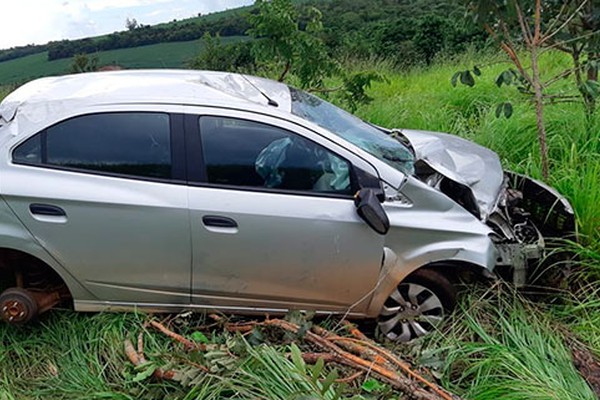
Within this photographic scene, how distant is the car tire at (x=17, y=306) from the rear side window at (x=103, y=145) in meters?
0.75

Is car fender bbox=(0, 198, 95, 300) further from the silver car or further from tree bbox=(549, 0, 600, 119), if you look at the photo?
tree bbox=(549, 0, 600, 119)

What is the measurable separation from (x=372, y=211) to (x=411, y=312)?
740 millimetres

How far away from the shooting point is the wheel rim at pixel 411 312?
313 centimetres

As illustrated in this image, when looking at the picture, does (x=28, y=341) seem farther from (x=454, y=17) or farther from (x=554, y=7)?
(x=554, y=7)

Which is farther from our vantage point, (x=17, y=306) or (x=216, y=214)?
(x=17, y=306)

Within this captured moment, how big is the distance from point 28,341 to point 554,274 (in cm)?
320

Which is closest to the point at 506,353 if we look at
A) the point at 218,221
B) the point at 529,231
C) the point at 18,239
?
the point at 529,231

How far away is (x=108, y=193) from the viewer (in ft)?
9.42

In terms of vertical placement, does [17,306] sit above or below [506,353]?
above

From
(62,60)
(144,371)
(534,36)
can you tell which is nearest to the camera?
(144,371)

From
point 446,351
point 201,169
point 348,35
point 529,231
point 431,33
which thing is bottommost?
point 446,351

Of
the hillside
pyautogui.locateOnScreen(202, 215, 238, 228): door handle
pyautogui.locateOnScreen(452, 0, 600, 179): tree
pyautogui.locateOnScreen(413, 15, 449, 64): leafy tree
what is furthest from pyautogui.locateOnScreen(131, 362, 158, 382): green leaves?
pyautogui.locateOnScreen(413, 15, 449, 64): leafy tree

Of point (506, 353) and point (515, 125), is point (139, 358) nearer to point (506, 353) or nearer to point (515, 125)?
point (506, 353)

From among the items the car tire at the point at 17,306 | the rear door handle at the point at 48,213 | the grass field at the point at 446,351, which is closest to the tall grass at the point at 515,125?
the grass field at the point at 446,351
